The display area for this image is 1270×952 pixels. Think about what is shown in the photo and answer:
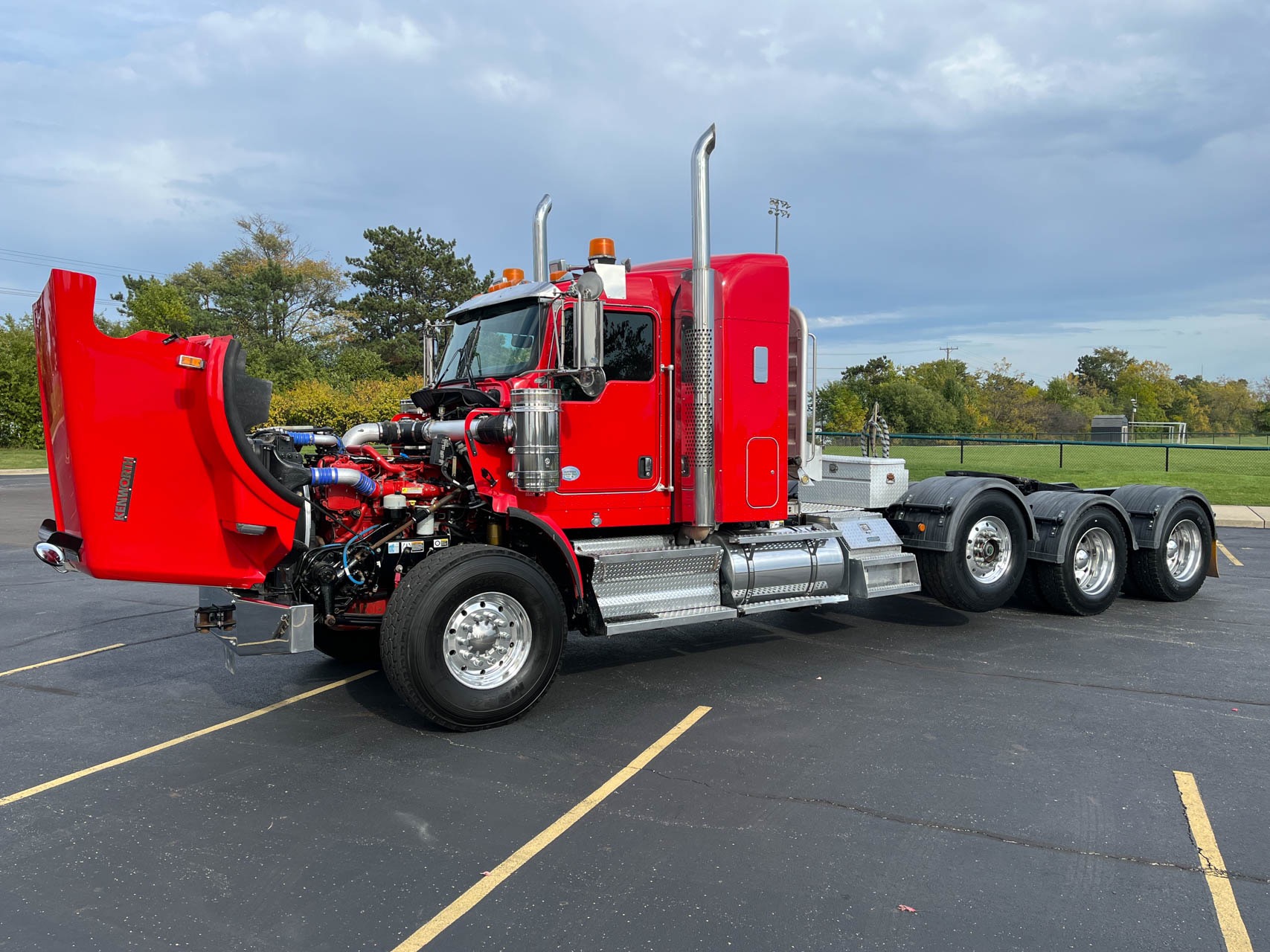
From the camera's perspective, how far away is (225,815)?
4379mm

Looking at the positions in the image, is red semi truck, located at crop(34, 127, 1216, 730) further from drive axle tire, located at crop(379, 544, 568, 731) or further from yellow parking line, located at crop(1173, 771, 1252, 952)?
yellow parking line, located at crop(1173, 771, 1252, 952)

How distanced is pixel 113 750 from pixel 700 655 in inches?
163

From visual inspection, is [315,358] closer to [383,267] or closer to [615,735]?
[383,267]

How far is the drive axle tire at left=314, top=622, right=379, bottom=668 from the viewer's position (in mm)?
7012

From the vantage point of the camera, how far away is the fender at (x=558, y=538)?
596cm

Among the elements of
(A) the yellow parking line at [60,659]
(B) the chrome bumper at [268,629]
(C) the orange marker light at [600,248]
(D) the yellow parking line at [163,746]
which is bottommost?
(D) the yellow parking line at [163,746]

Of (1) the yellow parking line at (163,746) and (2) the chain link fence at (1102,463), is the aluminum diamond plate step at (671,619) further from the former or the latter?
(2) the chain link fence at (1102,463)

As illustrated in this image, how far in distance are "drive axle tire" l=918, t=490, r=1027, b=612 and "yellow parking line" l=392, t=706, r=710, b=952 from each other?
3599 millimetres

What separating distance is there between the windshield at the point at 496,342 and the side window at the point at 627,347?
493mm

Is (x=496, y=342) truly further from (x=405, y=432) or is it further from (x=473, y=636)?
(x=473, y=636)

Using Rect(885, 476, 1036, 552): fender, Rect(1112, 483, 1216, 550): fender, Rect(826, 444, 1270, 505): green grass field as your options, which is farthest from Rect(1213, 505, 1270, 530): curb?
Rect(885, 476, 1036, 552): fender

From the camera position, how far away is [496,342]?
671cm

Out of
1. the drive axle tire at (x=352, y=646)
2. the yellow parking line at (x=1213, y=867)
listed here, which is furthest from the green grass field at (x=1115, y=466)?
the drive axle tire at (x=352, y=646)

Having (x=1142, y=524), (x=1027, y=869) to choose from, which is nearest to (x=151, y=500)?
(x=1027, y=869)
